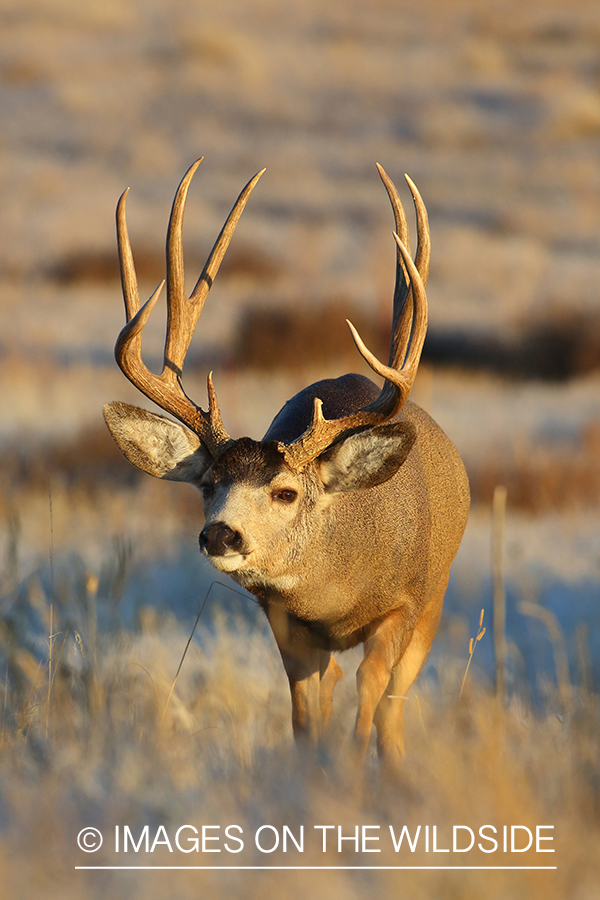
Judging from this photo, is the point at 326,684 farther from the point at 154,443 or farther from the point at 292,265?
the point at 292,265

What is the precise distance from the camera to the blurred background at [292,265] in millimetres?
9062

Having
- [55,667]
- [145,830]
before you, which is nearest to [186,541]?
[55,667]

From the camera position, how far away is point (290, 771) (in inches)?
163

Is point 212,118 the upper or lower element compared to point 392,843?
upper

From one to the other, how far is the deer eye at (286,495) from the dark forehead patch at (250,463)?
8 cm

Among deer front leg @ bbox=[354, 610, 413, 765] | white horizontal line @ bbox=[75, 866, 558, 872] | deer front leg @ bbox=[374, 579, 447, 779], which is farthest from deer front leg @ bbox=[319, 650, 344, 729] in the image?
white horizontal line @ bbox=[75, 866, 558, 872]

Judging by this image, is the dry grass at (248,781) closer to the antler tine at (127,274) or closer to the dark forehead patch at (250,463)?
the dark forehead patch at (250,463)

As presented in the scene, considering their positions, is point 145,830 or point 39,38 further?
point 39,38

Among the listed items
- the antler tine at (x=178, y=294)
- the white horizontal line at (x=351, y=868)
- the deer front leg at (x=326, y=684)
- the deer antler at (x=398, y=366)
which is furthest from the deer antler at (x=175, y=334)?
the white horizontal line at (x=351, y=868)

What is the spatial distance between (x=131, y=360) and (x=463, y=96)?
3838 cm

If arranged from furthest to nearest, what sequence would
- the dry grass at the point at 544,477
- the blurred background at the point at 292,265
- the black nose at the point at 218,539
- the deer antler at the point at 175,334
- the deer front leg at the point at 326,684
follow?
the dry grass at the point at 544,477
the blurred background at the point at 292,265
the deer front leg at the point at 326,684
the deer antler at the point at 175,334
the black nose at the point at 218,539

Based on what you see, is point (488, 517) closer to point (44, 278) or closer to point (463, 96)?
point (44, 278)

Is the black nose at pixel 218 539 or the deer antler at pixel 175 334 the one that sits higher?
the deer antler at pixel 175 334

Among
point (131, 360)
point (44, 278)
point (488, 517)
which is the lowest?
point (488, 517)
